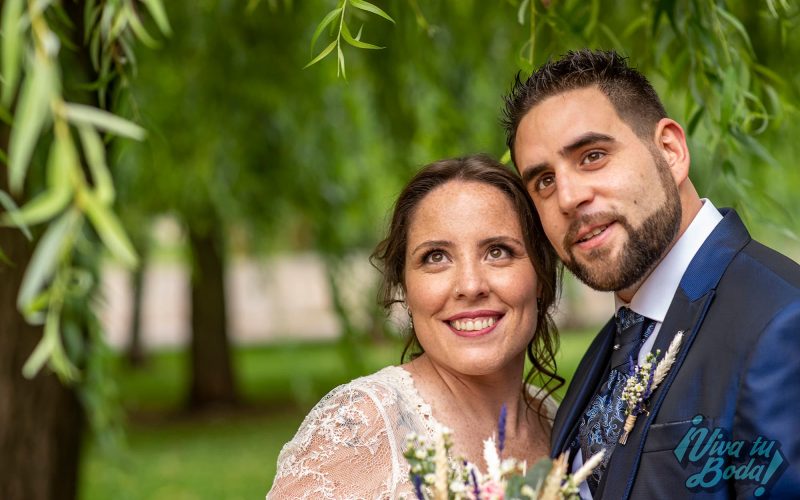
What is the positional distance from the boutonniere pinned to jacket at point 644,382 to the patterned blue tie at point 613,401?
0.12 meters

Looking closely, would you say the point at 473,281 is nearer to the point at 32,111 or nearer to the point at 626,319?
the point at 626,319

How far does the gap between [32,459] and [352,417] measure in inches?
88.8

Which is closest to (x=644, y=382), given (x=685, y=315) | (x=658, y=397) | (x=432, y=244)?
(x=658, y=397)

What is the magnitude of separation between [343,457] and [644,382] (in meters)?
0.77

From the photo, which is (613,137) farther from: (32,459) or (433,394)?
(32,459)

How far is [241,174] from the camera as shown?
6.36m

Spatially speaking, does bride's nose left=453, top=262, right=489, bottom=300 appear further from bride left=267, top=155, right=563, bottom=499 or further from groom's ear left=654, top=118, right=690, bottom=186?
groom's ear left=654, top=118, right=690, bottom=186

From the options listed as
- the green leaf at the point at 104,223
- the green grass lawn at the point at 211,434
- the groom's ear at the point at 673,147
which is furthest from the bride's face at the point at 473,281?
the green grass lawn at the point at 211,434

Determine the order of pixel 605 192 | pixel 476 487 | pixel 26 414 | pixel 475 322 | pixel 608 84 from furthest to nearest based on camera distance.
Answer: pixel 26 414 < pixel 475 322 < pixel 608 84 < pixel 605 192 < pixel 476 487

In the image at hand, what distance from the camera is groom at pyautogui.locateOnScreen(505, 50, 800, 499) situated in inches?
73.5

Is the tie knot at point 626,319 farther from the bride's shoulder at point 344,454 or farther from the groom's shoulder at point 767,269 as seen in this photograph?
the bride's shoulder at point 344,454

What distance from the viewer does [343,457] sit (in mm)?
2438

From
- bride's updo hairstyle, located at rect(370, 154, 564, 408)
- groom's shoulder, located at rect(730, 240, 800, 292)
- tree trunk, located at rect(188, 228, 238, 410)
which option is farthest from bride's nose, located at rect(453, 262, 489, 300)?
tree trunk, located at rect(188, 228, 238, 410)

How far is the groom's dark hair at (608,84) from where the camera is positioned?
2236mm
